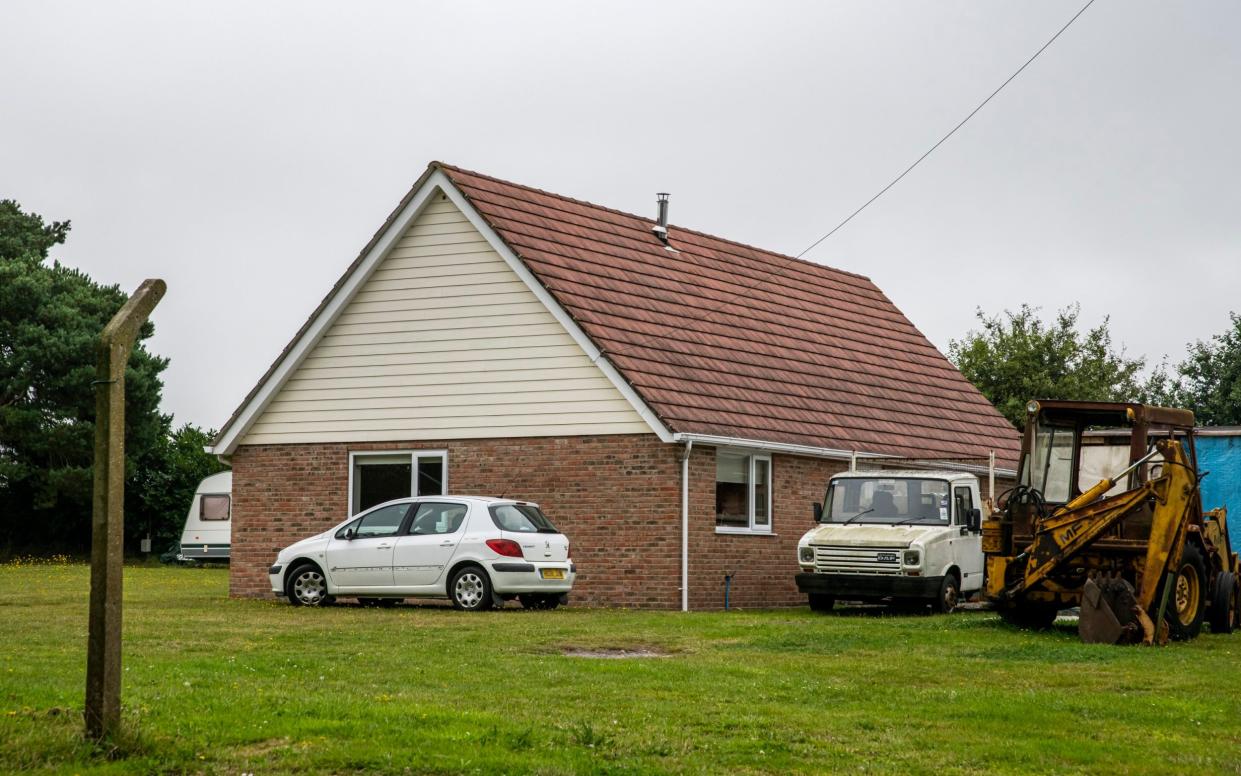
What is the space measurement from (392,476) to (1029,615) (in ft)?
36.5

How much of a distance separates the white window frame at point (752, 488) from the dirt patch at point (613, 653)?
8.78m

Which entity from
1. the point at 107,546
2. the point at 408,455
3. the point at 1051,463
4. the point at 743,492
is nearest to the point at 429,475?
the point at 408,455

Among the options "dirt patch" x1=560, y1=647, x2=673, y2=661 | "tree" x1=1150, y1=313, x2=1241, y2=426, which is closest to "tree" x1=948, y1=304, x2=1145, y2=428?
"tree" x1=1150, y1=313, x2=1241, y2=426

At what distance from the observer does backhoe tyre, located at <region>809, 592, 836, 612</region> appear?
23.5 meters

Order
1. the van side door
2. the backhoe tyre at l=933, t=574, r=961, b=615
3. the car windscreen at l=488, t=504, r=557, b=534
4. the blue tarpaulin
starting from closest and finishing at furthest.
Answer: the car windscreen at l=488, t=504, r=557, b=534 < the backhoe tyre at l=933, t=574, r=961, b=615 < the van side door < the blue tarpaulin

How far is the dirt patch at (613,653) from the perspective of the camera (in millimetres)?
→ 15938

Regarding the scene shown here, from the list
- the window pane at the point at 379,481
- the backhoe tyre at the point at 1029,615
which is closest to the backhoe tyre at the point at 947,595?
the backhoe tyre at the point at 1029,615

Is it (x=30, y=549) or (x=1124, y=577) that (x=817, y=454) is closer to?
(x=1124, y=577)

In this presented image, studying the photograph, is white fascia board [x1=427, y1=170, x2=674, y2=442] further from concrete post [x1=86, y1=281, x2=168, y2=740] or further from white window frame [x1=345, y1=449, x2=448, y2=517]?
concrete post [x1=86, y1=281, x2=168, y2=740]

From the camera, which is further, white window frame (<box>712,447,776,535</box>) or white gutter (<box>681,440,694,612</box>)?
white window frame (<box>712,447,776,535</box>)

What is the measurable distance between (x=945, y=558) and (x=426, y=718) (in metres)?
13.6

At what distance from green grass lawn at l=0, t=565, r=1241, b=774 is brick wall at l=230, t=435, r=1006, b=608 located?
4.63 meters

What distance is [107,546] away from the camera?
31.0 ft

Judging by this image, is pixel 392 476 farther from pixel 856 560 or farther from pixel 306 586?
pixel 856 560
